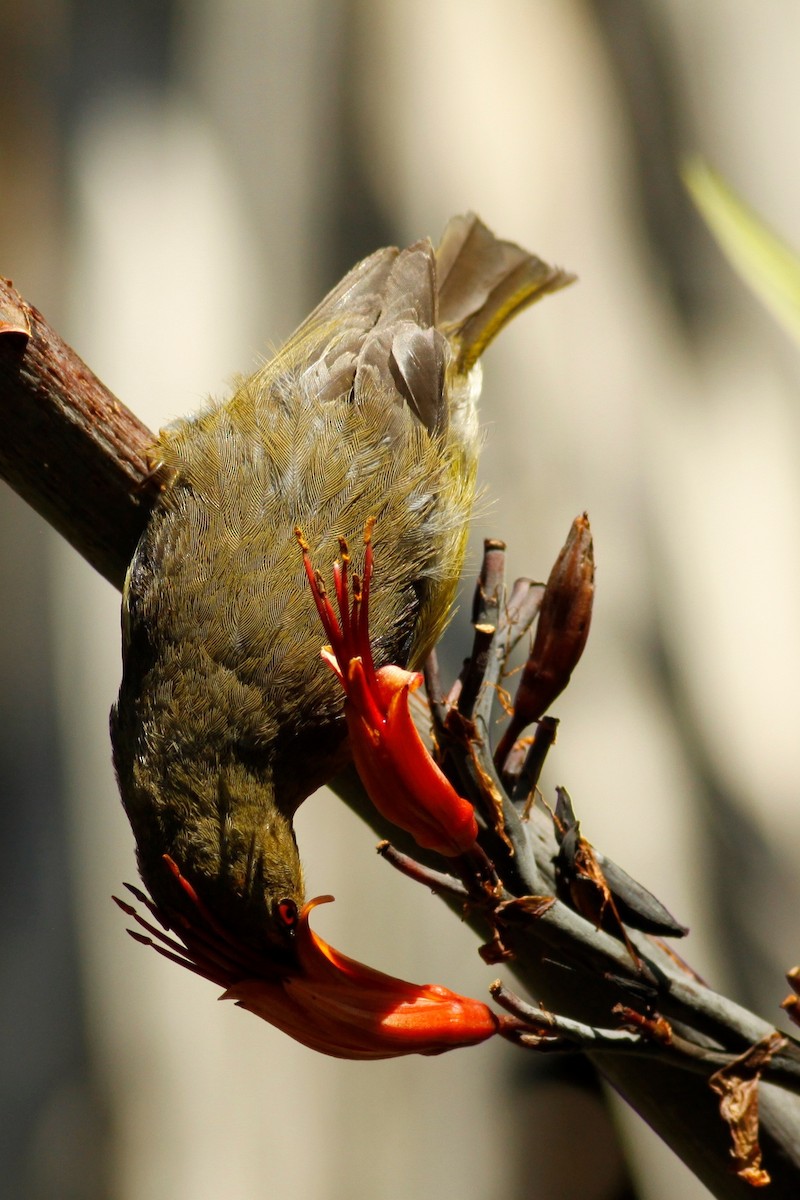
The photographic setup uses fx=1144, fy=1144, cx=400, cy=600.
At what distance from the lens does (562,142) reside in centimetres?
295

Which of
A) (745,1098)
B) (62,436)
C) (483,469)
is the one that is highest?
(483,469)

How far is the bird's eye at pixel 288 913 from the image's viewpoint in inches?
41.9

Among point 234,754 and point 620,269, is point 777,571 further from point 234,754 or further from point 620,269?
point 234,754

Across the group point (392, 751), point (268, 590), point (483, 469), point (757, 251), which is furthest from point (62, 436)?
point (483, 469)

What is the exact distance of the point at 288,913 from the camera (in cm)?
108

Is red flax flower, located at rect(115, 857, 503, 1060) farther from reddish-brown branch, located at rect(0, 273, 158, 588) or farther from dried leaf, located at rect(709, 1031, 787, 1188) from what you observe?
reddish-brown branch, located at rect(0, 273, 158, 588)

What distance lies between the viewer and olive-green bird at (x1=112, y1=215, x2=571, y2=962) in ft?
3.82

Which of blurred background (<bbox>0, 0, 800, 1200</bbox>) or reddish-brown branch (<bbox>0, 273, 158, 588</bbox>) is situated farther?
Result: blurred background (<bbox>0, 0, 800, 1200</bbox>)

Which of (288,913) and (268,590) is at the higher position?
(268,590)

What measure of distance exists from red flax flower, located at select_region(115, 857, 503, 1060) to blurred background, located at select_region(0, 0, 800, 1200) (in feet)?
4.72

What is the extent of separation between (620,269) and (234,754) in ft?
7.08

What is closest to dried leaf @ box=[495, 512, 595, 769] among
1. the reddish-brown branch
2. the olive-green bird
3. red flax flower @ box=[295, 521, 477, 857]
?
A: red flax flower @ box=[295, 521, 477, 857]

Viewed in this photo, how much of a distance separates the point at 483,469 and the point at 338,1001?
6.67 ft

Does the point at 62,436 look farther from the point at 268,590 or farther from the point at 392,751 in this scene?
the point at 392,751
